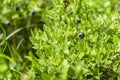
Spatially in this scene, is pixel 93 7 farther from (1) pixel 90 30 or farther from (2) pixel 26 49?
(2) pixel 26 49

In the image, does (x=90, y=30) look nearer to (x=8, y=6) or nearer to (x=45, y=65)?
Result: (x=45, y=65)

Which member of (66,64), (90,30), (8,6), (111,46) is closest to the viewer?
(66,64)

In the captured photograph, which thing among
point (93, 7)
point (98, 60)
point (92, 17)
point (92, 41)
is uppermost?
point (93, 7)

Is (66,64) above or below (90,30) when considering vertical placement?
below

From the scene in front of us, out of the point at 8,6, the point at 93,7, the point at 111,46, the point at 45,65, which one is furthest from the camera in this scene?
the point at 8,6

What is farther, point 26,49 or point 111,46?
point 26,49

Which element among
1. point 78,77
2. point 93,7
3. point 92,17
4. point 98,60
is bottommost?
point 78,77

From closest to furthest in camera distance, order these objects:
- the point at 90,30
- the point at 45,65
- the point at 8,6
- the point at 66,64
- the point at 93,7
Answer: the point at 66,64 < the point at 45,65 < the point at 90,30 < the point at 93,7 < the point at 8,6

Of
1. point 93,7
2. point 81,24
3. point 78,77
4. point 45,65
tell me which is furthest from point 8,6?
point 78,77

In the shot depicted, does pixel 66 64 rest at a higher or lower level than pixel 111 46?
lower

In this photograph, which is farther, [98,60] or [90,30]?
[90,30]
